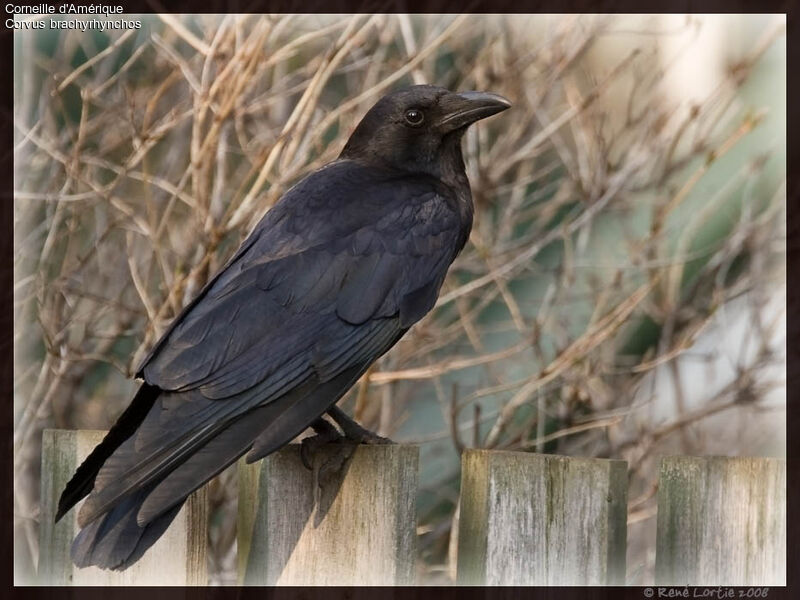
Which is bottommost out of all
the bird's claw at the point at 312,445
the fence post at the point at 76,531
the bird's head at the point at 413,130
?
the fence post at the point at 76,531

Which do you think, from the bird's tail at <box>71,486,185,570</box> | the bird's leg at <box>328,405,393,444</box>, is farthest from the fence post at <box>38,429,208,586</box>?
the bird's leg at <box>328,405,393,444</box>

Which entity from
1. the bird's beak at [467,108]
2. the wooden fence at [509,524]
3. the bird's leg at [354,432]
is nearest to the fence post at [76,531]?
the wooden fence at [509,524]

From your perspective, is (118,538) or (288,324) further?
(288,324)

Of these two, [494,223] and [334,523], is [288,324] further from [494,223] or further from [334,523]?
[494,223]

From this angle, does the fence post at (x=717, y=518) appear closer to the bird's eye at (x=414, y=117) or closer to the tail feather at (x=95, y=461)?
the tail feather at (x=95, y=461)

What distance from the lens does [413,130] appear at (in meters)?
4.68

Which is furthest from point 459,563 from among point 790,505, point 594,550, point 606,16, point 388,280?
point 606,16

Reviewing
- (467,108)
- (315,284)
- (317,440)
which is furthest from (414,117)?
(317,440)

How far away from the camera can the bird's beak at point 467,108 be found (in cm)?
449

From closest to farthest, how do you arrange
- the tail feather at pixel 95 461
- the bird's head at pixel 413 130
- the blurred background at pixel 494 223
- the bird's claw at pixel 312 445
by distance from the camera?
the tail feather at pixel 95 461
the bird's claw at pixel 312 445
the bird's head at pixel 413 130
the blurred background at pixel 494 223

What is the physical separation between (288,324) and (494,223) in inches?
101

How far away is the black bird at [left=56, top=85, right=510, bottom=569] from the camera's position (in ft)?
9.96

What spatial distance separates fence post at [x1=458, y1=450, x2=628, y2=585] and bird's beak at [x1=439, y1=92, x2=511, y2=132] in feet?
6.41

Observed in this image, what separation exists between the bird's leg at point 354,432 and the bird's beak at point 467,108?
1.31m
